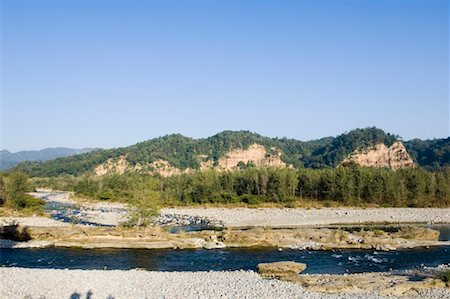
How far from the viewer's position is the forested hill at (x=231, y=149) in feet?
474

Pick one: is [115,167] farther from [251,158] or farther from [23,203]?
[23,203]

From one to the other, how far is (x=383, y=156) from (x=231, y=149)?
179ft

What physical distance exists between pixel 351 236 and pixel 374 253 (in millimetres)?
5444

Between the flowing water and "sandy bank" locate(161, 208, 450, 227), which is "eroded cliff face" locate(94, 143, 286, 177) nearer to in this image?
"sandy bank" locate(161, 208, 450, 227)

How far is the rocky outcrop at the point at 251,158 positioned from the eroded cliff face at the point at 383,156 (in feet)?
102

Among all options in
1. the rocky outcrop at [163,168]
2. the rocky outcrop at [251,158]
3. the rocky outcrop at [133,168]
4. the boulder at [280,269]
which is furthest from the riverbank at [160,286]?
the rocky outcrop at [251,158]

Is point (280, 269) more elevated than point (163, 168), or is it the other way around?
point (163, 168)

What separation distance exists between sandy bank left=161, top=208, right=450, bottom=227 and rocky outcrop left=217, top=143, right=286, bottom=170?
92464 mm

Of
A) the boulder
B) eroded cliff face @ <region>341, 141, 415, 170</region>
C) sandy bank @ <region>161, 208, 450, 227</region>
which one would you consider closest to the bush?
sandy bank @ <region>161, 208, 450, 227</region>

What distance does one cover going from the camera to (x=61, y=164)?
591ft

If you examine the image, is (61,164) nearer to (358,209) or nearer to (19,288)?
(358,209)

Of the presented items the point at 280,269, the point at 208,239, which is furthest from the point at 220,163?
the point at 280,269

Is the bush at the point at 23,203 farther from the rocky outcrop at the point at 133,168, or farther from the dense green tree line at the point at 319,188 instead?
the rocky outcrop at the point at 133,168

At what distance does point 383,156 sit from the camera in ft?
456
